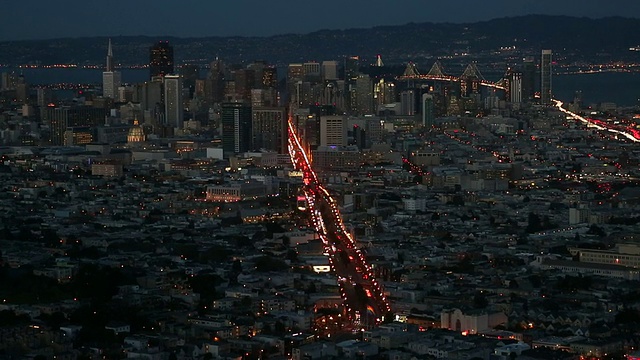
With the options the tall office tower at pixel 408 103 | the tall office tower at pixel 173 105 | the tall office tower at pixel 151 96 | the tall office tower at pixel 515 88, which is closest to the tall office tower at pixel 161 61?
the tall office tower at pixel 151 96

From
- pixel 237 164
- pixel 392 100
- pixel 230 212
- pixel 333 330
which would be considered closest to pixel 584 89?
pixel 392 100

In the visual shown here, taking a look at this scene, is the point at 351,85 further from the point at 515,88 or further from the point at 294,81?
the point at 515,88

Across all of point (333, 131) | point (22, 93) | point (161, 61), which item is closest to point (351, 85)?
point (161, 61)

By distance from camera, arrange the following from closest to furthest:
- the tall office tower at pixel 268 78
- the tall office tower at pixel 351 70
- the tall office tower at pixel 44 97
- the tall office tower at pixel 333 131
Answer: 1. the tall office tower at pixel 333 131
2. the tall office tower at pixel 44 97
3. the tall office tower at pixel 268 78
4. the tall office tower at pixel 351 70

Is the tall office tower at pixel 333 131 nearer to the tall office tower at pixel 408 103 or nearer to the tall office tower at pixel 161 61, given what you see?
the tall office tower at pixel 408 103

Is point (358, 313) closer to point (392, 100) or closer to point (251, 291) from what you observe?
point (251, 291)

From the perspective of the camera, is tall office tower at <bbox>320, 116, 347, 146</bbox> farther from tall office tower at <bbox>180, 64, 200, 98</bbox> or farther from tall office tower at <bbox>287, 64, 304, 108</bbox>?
tall office tower at <bbox>180, 64, 200, 98</bbox>
